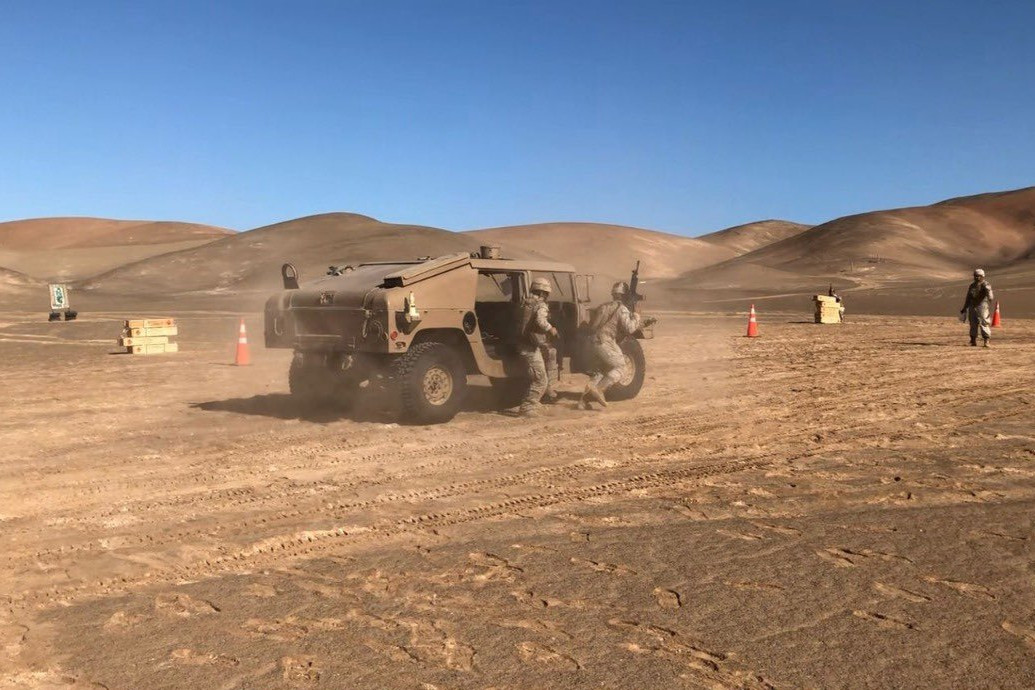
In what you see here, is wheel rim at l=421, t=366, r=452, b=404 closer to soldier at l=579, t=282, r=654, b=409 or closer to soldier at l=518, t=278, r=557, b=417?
soldier at l=518, t=278, r=557, b=417

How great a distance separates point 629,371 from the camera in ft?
40.0

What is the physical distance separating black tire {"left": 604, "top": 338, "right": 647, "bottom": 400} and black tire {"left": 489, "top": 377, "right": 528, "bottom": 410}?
115cm

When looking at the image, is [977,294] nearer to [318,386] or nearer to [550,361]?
[550,361]

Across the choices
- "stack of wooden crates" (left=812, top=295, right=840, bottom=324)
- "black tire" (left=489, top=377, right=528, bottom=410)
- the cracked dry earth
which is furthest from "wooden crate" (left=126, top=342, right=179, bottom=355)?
"stack of wooden crates" (left=812, top=295, right=840, bottom=324)

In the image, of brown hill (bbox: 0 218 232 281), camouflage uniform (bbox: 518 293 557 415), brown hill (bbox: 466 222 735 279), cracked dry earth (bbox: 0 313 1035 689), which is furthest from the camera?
brown hill (bbox: 466 222 735 279)

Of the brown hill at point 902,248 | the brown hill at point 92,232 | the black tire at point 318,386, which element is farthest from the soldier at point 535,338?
the brown hill at point 92,232

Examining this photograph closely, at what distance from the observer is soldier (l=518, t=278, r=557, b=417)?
10.7 metres

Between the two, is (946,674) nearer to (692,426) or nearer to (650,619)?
(650,619)

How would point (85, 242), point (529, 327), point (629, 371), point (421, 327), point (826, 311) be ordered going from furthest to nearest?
point (85, 242) → point (826, 311) → point (629, 371) → point (529, 327) → point (421, 327)

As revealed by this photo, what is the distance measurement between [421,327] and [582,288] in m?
2.90

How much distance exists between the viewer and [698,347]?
2083 centimetres

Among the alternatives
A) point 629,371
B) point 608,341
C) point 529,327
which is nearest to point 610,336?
point 608,341

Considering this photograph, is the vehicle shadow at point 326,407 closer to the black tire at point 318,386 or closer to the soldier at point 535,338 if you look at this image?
the black tire at point 318,386

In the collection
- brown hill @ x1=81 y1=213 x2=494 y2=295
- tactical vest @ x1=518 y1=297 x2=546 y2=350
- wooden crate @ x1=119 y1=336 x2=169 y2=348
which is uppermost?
brown hill @ x1=81 y1=213 x2=494 y2=295
